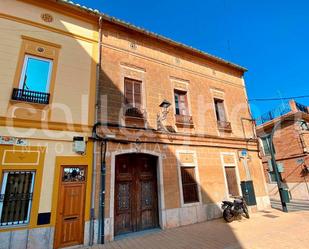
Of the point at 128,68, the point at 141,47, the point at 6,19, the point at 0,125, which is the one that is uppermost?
the point at 141,47

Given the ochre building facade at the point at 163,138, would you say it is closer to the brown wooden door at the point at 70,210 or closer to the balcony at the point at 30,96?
the brown wooden door at the point at 70,210

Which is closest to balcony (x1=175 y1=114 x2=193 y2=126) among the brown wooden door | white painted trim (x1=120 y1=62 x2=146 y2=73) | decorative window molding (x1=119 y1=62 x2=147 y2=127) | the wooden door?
decorative window molding (x1=119 y1=62 x2=147 y2=127)

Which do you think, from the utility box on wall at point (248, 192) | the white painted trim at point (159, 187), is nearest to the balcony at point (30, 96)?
the white painted trim at point (159, 187)

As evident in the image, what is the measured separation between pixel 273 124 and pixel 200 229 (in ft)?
44.4

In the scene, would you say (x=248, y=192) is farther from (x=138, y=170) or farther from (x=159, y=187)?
(x=138, y=170)

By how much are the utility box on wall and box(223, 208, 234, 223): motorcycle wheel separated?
1.69 meters

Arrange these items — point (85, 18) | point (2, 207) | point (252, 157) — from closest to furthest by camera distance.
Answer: point (2, 207), point (85, 18), point (252, 157)

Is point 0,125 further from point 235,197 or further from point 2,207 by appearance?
point 235,197

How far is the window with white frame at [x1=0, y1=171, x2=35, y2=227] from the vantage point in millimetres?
4996

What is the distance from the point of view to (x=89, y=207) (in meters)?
5.80

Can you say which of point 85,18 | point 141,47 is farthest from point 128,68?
point 85,18

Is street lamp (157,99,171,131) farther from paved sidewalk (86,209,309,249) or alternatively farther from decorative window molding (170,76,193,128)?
paved sidewalk (86,209,309,249)

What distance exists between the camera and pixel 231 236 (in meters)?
5.84

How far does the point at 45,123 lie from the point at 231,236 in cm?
680
